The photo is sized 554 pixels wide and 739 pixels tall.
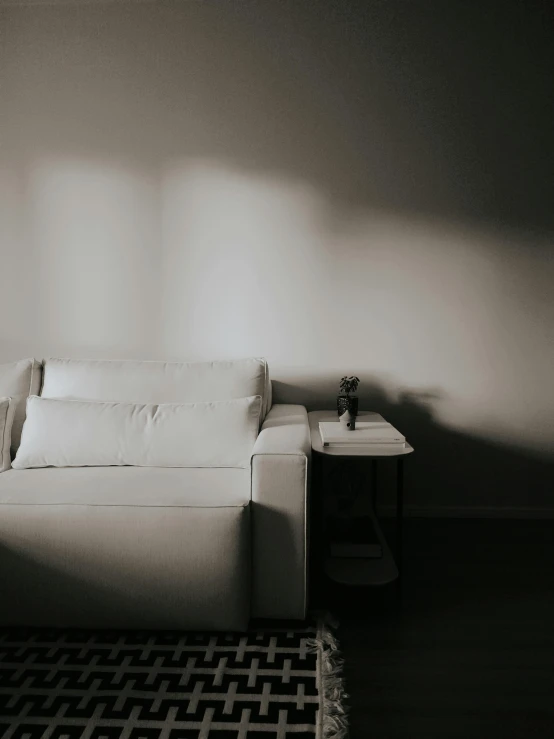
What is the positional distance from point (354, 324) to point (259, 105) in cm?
112

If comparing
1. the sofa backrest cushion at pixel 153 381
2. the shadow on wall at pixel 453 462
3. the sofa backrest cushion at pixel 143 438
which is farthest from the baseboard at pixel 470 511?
the sofa backrest cushion at pixel 143 438

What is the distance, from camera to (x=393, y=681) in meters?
1.70

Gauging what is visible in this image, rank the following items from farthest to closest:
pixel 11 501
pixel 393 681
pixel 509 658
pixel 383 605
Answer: pixel 383 605 < pixel 11 501 < pixel 509 658 < pixel 393 681

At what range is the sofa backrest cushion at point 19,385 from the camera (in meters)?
2.53

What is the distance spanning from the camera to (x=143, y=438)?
233 centimetres

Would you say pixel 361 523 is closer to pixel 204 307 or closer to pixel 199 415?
pixel 199 415

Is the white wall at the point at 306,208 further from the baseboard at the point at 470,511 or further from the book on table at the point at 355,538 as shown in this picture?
the book on table at the point at 355,538

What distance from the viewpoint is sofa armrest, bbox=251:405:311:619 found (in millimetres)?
1953

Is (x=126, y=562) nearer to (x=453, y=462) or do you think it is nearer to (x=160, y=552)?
(x=160, y=552)

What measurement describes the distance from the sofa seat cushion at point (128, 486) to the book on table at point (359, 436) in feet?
1.09

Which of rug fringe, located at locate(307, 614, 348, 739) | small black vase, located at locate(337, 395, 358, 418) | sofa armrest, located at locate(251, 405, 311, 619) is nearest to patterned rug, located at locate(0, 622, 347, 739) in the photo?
rug fringe, located at locate(307, 614, 348, 739)

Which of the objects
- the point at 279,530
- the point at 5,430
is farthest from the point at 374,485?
the point at 5,430

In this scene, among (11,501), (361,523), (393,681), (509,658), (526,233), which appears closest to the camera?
(393,681)

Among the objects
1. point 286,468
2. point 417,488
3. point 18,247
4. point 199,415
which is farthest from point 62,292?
point 417,488
